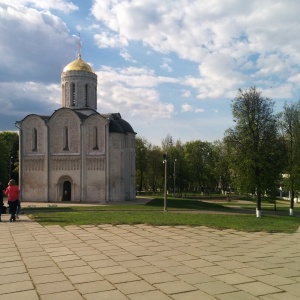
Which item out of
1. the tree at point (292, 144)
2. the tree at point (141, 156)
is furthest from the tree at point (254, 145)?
the tree at point (141, 156)

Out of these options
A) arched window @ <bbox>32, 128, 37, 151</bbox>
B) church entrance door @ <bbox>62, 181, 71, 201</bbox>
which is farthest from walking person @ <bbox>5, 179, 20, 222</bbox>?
arched window @ <bbox>32, 128, 37, 151</bbox>

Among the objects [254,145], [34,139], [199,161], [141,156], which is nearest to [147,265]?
[254,145]

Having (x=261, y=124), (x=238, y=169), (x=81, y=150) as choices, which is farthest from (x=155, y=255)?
(x=81, y=150)

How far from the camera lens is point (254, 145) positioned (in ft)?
82.8

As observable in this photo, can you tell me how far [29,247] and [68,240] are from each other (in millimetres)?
1252

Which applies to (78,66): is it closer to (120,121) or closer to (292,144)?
(120,121)

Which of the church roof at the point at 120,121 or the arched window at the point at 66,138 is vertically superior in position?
the church roof at the point at 120,121

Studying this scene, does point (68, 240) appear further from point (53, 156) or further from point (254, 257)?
point (53, 156)

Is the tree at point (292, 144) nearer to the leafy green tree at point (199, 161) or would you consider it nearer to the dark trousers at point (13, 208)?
the dark trousers at point (13, 208)

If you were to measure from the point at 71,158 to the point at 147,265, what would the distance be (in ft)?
102

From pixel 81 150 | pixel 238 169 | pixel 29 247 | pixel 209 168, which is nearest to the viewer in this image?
pixel 29 247

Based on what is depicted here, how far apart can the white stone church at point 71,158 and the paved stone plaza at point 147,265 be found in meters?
25.1

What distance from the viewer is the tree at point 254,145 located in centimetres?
2495

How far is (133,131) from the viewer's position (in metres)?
43.0
